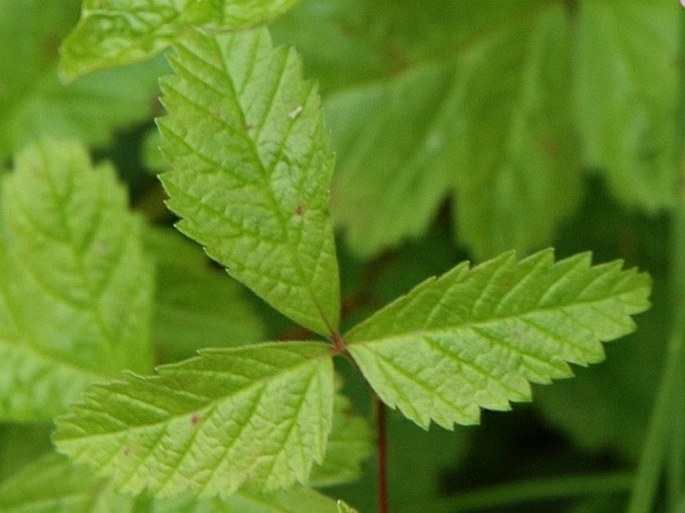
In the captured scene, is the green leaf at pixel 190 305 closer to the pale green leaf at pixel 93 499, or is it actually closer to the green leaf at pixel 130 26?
the pale green leaf at pixel 93 499

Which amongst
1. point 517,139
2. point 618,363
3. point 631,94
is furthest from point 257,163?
point 618,363

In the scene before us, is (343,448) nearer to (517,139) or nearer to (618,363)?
(517,139)

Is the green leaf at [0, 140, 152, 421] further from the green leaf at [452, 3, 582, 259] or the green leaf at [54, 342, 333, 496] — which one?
the green leaf at [452, 3, 582, 259]

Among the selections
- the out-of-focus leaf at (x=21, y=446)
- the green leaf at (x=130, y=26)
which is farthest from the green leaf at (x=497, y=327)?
the out-of-focus leaf at (x=21, y=446)

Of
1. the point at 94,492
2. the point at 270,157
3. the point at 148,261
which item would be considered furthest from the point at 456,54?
the point at 94,492

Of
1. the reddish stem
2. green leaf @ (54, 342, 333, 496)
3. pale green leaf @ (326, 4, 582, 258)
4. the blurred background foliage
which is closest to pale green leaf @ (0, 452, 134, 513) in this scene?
green leaf @ (54, 342, 333, 496)
